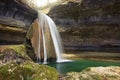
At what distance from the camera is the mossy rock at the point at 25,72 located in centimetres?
567

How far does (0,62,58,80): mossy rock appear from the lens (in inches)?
223

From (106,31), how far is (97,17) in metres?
2.30

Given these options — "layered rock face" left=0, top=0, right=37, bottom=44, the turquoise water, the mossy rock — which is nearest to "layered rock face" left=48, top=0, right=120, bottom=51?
"layered rock face" left=0, top=0, right=37, bottom=44

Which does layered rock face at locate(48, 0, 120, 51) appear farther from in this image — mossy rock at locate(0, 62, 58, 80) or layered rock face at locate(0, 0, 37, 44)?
mossy rock at locate(0, 62, 58, 80)

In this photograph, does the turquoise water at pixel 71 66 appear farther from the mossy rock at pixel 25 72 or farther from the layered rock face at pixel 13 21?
the mossy rock at pixel 25 72

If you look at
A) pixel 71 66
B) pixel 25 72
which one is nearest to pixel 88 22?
pixel 71 66

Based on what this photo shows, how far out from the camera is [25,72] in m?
5.75

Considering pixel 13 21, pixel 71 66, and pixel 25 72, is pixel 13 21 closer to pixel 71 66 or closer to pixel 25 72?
pixel 71 66

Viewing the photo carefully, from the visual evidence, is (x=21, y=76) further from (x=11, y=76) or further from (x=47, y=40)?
(x=47, y=40)

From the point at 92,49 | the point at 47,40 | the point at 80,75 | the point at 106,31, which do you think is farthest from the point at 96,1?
the point at 80,75

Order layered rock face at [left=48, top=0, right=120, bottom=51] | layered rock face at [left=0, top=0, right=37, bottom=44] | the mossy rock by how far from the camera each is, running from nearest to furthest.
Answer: the mossy rock, layered rock face at [left=0, top=0, right=37, bottom=44], layered rock face at [left=48, top=0, right=120, bottom=51]

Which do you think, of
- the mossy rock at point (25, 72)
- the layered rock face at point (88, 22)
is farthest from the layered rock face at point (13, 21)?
the mossy rock at point (25, 72)

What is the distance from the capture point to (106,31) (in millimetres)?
26578

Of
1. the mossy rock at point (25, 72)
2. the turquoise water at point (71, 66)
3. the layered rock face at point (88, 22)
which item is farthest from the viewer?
the layered rock face at point (88, 22)
